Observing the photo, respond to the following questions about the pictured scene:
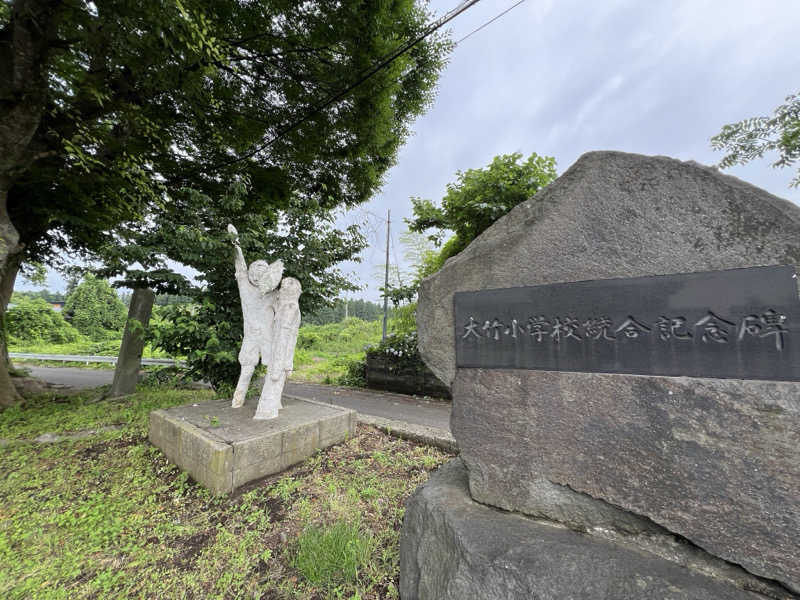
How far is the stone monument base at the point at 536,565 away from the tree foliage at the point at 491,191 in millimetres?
5707

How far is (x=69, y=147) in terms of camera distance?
13.2ft

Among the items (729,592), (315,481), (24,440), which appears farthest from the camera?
(24,440)

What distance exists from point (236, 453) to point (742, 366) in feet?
11.4

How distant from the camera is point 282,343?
3.67 meters

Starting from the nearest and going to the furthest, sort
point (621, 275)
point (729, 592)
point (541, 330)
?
point (729, 592) < point (621, 275) < point (541, 330)

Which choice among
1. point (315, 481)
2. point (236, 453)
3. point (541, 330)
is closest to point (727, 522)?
point (541, 330)

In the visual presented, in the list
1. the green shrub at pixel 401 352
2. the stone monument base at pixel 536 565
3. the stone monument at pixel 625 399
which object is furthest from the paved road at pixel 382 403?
the stone monument at pixel 625 399

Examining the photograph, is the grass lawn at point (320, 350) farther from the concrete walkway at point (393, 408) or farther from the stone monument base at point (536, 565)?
the stone monument base at point (536, 565)

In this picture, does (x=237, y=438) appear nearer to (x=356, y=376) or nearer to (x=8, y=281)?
(x=356, y=376)

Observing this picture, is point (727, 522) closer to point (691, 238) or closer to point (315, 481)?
point (691, 238)

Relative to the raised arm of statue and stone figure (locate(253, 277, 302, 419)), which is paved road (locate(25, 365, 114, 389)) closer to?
the raised arm of statue

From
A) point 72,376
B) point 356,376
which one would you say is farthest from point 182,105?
point 72,376

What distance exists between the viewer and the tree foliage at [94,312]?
19.7 metres

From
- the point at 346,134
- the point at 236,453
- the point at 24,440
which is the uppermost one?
the point at 346,134
